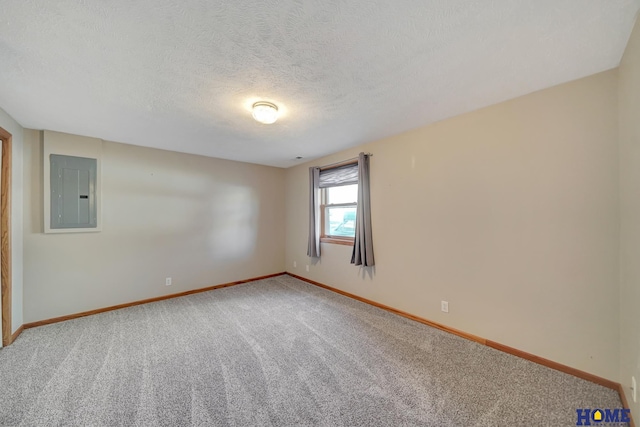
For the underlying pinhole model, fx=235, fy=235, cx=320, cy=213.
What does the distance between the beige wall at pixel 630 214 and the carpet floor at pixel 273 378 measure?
1.32 ft

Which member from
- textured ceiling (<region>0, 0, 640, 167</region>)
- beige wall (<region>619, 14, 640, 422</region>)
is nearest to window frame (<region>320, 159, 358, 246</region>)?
textured ceiling (<region>0, 0, 640, 167</region>)

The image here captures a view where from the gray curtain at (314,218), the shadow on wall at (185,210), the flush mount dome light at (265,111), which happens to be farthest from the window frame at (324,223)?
the flush mount dome light at (265,111)

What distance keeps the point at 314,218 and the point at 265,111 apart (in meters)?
2.33

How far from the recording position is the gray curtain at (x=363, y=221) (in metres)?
3.27

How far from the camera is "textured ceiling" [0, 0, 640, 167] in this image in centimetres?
119

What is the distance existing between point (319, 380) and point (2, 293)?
10.4ft

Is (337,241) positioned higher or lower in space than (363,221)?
lower

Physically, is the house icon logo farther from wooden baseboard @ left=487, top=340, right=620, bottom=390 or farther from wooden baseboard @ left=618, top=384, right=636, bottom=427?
wooden baseboard @ left=487, top=340, right=620, bottom=390

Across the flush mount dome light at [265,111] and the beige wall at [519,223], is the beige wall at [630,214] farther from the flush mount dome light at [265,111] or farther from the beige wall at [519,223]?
the flush mount dome light at [265,111]

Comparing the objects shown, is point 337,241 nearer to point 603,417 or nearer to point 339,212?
point 339,212

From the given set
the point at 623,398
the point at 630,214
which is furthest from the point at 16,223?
the point at 623,398

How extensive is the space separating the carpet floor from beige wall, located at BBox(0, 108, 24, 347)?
0.30 metres

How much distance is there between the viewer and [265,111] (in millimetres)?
2109

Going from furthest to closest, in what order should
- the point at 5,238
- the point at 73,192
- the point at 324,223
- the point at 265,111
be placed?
the point at 324,223 < the point at 73,192 < the point at 5,238 < the point at 265,111
